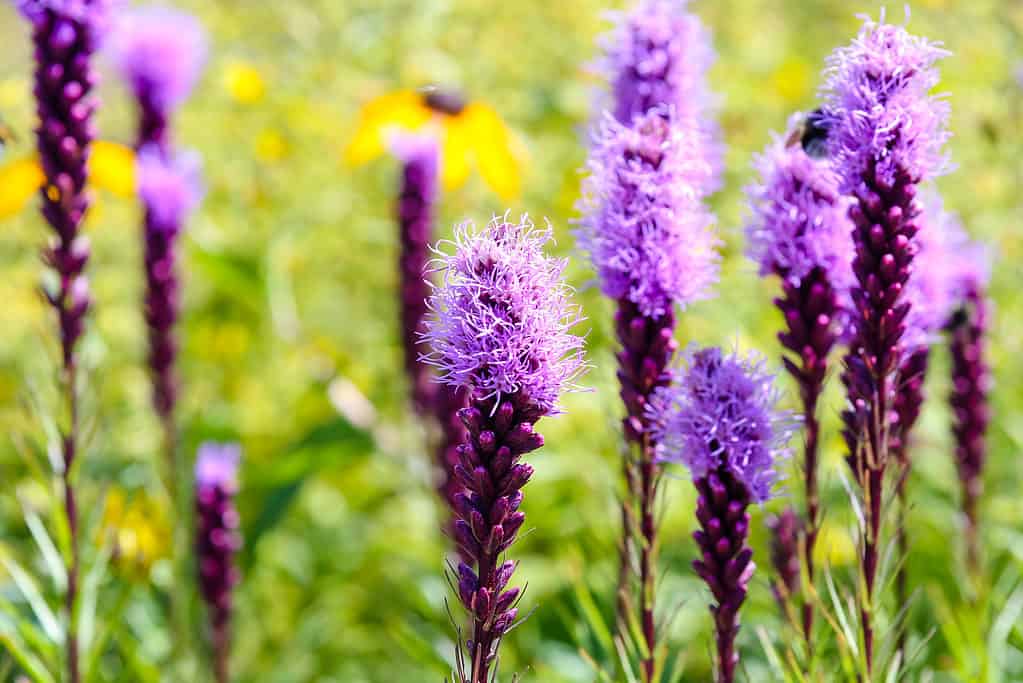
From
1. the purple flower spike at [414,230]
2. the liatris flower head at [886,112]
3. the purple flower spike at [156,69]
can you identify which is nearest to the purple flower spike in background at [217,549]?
the purple flower spike at [414,230]

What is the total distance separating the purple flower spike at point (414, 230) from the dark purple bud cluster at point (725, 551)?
1825 mm

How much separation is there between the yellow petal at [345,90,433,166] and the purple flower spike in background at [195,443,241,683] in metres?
1.67

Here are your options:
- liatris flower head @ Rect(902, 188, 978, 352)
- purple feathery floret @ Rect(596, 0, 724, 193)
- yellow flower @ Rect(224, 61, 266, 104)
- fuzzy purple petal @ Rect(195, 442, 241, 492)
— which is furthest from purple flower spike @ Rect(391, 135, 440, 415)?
yellow flower @ Rect(224, 61, 266, 104)

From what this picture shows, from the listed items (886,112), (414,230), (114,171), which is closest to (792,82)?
(414,230)

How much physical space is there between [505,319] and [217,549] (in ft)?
6.04

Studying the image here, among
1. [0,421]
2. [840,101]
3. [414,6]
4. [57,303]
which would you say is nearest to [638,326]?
[840,101]

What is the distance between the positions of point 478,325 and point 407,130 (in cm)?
274

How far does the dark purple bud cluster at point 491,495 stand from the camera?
4.77ft

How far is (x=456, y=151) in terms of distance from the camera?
4301mm

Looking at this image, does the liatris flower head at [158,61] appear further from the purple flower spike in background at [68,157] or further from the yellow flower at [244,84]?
the yellow flower at [244,84]

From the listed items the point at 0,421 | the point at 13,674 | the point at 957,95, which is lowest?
the point at 13,674

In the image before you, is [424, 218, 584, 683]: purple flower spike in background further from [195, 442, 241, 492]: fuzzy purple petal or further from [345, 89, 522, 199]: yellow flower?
[345, 89, 522, 199]: yellow flower

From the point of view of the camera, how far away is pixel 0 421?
4.66 m

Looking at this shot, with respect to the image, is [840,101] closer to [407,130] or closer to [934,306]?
[934,306]
